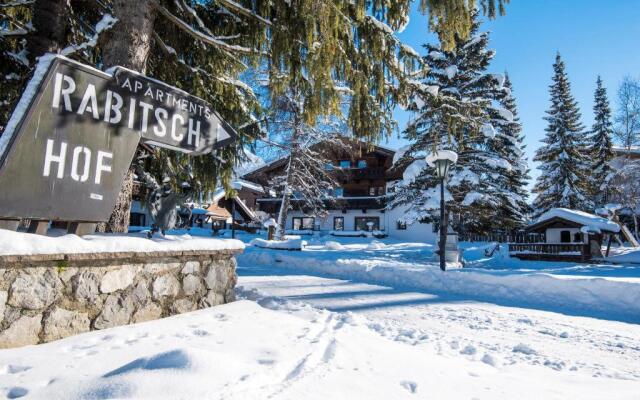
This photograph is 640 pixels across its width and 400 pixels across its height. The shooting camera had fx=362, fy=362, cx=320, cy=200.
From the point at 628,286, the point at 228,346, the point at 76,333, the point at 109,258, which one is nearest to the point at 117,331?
the point at 76,333

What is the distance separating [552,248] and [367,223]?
61.1ft

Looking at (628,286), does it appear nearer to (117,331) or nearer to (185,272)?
(185,272)

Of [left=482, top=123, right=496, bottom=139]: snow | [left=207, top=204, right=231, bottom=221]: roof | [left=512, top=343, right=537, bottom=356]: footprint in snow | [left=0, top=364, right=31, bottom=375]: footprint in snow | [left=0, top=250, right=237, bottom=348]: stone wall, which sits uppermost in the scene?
[left=482, top=123, right=496, bottom=139]: snow

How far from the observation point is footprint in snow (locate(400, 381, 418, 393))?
2467mm

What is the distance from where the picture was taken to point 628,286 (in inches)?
270

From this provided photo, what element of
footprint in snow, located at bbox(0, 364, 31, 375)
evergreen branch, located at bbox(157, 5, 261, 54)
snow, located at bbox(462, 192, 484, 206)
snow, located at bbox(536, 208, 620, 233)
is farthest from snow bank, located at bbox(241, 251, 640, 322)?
snow, located at bbox(536, 208, 620, 233)

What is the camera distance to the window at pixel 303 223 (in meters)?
37.4

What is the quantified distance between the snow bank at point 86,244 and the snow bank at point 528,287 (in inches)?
223

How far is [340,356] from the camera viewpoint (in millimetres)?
3025

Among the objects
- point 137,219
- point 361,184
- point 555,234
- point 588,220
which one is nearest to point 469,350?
point 588,220

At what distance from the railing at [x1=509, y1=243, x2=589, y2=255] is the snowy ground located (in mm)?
14088

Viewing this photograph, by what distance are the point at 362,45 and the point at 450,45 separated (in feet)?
4.36

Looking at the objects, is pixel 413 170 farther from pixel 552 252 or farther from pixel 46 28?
pixel 46 28

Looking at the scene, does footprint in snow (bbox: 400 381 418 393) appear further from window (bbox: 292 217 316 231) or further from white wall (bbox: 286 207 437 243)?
window (bbox: 292 217 316 231)
